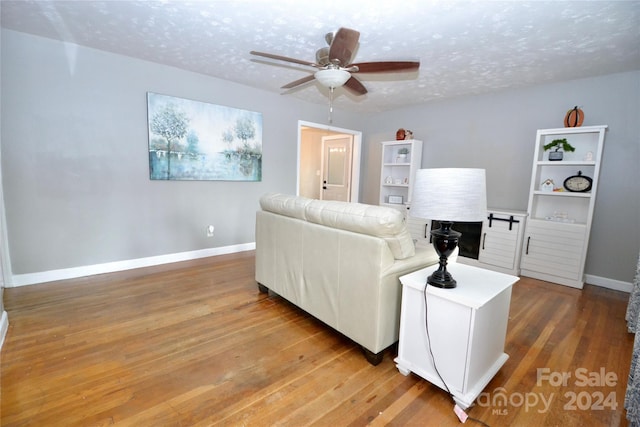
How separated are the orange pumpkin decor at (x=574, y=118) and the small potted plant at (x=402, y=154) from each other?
2086mm

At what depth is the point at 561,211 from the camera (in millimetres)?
3635

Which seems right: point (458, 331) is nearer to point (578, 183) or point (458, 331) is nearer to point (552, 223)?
point (552, 223)

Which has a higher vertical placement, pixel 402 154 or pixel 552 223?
pixel 402 154

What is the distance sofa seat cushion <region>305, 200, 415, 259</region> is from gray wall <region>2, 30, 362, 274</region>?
2563 mm

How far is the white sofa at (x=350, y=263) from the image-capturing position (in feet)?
5.72

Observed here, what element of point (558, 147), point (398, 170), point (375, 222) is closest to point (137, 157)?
point (375, 222)

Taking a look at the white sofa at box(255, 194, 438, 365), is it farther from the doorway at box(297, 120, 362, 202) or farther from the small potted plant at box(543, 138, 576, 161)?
the doorway at box(297, 120, 362, 202)

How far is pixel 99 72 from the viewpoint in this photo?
120 inches

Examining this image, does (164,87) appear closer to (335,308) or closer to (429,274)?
(335,308)

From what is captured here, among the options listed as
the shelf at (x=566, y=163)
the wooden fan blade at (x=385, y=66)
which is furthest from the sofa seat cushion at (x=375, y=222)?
the shelf at (x=566, y=163)

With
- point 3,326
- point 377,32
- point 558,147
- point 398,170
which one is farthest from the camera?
point 398,170

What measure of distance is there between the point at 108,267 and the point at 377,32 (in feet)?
12.0

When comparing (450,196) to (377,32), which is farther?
(377,32)

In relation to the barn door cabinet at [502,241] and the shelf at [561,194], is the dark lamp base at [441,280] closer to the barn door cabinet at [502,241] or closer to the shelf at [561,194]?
the barn door cabinet at [502,241]
